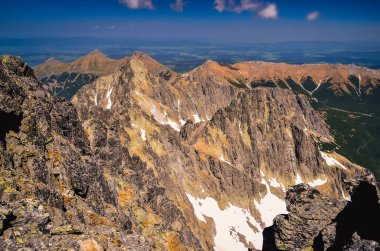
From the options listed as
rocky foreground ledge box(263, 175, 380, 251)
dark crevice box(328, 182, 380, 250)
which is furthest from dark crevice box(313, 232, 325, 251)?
dark crevice box(328, 182, 380, 250)

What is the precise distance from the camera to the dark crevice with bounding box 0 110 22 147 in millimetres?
36281

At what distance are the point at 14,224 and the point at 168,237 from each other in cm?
3074

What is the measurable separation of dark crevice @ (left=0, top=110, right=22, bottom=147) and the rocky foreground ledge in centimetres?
3305

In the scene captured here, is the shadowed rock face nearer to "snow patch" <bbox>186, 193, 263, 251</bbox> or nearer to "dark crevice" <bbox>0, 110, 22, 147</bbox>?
"dark crevice" <bbox>0, 110, 22, 147</bbox>

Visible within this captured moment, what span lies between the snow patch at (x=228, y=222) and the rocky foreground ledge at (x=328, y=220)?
11276 centimetres

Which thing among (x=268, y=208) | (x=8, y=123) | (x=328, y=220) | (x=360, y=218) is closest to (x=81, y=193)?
(x=8, y=123)

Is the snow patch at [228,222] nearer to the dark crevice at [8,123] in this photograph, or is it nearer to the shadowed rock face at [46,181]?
the shadowed rock face at [46,181]

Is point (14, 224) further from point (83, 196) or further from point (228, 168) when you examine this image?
point (228, 168)

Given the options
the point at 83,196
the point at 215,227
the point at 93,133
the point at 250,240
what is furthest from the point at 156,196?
the point at 250,240

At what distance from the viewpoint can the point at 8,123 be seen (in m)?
37.8

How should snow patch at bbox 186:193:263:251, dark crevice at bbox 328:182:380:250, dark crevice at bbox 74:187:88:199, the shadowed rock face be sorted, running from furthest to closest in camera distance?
snow patch at bbox 186:193:263:251 < dark crevice at bbox 74:187:88:199 < dark crevice at bbox 328:182:380:250 < the shadowed rock face

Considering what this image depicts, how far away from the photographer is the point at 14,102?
39438mm

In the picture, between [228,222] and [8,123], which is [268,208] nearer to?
[228,222]

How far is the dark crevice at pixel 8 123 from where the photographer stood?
3628 centimetres
